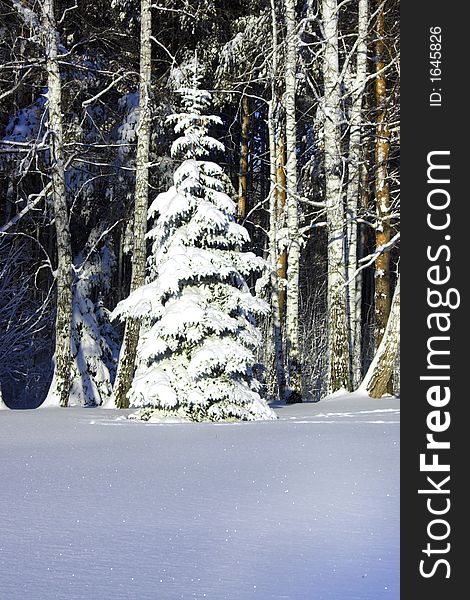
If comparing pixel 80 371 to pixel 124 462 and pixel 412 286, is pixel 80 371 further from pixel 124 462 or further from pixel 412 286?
pixel 412 286

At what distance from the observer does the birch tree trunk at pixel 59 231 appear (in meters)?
16.1

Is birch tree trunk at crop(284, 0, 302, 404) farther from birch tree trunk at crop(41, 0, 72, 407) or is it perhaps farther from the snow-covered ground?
the snow-covered ground

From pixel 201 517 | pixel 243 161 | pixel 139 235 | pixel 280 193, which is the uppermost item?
pixel 243 161

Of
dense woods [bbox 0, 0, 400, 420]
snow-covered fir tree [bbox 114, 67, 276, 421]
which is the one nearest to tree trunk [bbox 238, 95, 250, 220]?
dense woods [bbox 0, 0, 400, 420]

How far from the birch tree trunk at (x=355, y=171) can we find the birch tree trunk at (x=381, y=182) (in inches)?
13.1

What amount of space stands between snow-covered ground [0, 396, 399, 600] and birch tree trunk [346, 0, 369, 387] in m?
7.97

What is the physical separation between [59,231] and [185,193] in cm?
458

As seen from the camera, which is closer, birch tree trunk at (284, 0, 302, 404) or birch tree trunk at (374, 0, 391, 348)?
birch tree trunk at (374, 0, 391, 348)

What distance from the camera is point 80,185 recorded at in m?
21.1

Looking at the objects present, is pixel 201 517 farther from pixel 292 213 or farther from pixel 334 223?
pixel 292 213

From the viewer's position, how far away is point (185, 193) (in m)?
12.4

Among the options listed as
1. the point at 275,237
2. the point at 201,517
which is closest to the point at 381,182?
the point at 275,237

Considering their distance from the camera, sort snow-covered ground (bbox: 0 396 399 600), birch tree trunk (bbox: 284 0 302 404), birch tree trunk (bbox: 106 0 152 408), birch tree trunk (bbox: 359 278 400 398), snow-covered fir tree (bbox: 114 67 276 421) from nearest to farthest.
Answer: snow-covered ground (bbox: 0 396 399 600) < snow-covered fir tree (bbox: 114 67 276 421) < birch tree trunk (bbox: 359 278 400 398) < birch tree trunk (bbox: 106 0 152 408) < birch tree trunk (bbox: 284 0 302 404)

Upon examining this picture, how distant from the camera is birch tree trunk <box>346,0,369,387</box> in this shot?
16.5 metres
